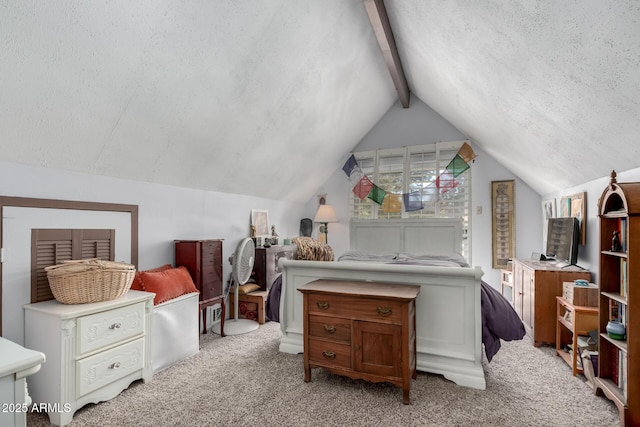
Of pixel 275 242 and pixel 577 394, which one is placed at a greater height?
pixel 275 242

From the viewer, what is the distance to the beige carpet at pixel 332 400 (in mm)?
2014

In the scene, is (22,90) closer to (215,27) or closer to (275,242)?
(215,27)

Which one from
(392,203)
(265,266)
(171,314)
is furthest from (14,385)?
(392,203)

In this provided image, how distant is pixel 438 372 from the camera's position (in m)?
2.55

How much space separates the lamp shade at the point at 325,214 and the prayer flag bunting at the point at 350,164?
77cm

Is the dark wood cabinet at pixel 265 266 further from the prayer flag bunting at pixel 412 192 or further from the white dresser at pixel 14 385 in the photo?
the white dresser at pixel 14 385

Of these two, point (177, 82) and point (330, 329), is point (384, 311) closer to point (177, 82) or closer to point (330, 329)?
point (330, 329)

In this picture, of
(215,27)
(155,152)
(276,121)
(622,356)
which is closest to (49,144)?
(155,152)

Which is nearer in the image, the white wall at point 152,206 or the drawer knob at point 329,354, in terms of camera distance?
the white wall at point 152,206

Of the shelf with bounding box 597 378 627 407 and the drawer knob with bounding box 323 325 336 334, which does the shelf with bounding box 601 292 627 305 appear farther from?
the drawer knob with bounding box 323 325 336 334

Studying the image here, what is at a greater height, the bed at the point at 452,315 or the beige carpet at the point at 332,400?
the bed at the point at 452,315

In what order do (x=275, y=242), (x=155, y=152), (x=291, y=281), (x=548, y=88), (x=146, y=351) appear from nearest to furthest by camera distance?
(x=548, y=88) < (x=146, y=351) < (x=155, y=152) < (x=291, y=281) < (x=275, y=242)

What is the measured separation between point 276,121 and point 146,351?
2580 millimetres

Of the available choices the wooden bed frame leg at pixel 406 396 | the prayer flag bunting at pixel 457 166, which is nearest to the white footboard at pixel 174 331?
the wooden bed frame leg at pixel 406 396
